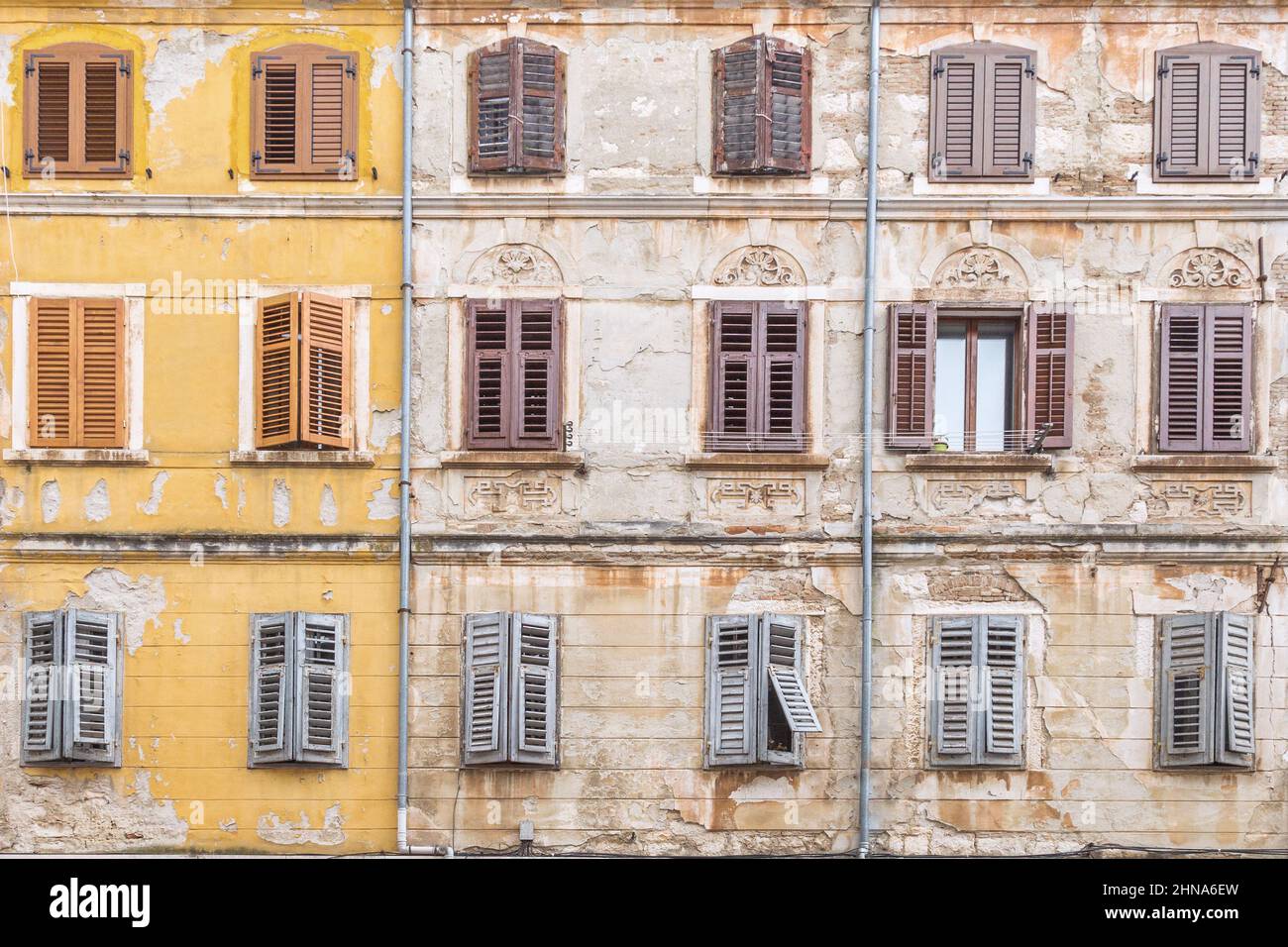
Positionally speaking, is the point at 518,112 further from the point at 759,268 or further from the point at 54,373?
the point at 54,373

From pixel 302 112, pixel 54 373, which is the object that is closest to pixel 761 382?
pixel 302 112

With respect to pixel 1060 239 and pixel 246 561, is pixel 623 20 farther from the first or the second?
pixel 246 561

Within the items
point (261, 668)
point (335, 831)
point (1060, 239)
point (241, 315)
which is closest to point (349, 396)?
point (241, 315)

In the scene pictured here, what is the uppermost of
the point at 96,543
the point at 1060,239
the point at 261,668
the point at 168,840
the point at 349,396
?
the point at 1060,239

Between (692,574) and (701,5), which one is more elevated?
(701,5)

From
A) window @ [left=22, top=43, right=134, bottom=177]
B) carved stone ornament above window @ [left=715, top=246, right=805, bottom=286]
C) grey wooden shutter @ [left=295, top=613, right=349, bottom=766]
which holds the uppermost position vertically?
window @ [left=22, top=43, right=134, bottom=177]

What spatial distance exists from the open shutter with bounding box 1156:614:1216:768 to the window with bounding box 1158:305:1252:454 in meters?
1.67

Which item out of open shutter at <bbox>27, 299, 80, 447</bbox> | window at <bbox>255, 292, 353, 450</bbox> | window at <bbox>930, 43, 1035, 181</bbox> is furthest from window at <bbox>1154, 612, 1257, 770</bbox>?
open shutter at <bbox>27, 299, 80, 447</bbox>

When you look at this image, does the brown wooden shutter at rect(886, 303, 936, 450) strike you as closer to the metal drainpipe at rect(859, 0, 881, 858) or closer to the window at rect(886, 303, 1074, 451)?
the window at rect(886, 303, 1074, 451)

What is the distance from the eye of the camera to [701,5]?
18.2 meters

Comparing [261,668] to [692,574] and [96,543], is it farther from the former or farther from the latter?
[692,574]

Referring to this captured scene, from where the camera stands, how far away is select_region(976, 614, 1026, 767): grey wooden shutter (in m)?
17.6

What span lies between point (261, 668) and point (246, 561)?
1.00 metres

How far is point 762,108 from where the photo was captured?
17938 mm
